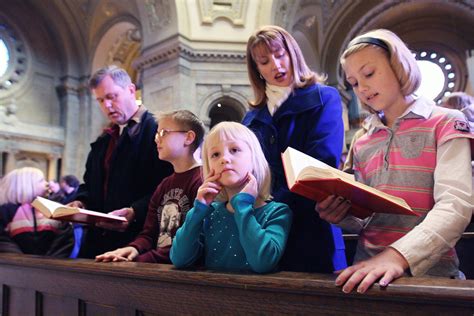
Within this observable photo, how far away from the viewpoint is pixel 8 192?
3.47 m

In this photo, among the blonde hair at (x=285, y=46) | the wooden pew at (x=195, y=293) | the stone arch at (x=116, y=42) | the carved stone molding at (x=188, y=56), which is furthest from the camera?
the stone arch at (x=116, y=42)

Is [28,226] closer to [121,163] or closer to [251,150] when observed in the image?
[121,163]

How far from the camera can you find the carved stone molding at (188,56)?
11.1 metres

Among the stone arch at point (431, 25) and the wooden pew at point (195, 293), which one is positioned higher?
the stone arch at point (431, 25)

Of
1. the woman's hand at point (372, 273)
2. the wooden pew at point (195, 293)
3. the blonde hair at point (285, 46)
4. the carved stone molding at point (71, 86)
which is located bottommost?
the wooden pew at point (195, 293)

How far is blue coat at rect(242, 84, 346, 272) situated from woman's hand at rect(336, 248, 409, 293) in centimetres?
59

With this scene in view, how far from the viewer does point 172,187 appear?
2.32m

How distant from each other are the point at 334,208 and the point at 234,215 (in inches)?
16.1

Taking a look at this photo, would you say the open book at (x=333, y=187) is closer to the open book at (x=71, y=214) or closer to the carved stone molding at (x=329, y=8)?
the open book at (x=71, y=214)

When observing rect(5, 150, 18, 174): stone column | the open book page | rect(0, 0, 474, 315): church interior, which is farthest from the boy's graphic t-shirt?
rect(5, 150, 18, 174): stone column

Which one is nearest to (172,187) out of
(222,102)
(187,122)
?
(187,122)

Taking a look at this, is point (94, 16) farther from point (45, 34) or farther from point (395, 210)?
point (395, 210)

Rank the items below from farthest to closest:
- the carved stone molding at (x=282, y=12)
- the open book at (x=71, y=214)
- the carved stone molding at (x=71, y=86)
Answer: the carved stone molding at (x=71, y=86)
the carved stone molding at (x=282, y=12)
the open book at (x=71, y=214)


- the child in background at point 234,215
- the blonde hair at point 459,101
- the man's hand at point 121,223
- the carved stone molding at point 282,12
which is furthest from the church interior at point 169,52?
the child in background at point 234,215
